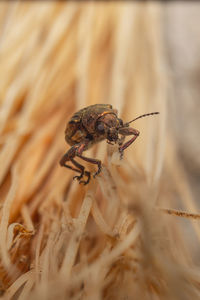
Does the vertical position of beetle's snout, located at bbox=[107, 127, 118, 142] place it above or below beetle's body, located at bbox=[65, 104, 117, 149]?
below

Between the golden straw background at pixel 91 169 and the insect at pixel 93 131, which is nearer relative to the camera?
the golden straw background at pixel 91 169

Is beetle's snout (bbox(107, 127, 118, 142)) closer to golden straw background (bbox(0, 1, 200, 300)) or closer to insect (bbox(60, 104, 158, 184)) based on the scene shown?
insect (bbox(60, 104, 158, 184))

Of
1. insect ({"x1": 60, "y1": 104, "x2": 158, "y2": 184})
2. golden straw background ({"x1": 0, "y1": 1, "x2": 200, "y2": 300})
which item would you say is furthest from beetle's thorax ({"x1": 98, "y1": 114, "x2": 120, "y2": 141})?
golden straw background ({"x1": 0, "y1": 1, "x2": 200, "y2": 300})

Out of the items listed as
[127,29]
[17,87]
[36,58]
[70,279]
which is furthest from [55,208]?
[127,29]

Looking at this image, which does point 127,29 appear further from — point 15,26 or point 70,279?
point 70,279

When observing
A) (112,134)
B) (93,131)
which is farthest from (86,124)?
(112,134)

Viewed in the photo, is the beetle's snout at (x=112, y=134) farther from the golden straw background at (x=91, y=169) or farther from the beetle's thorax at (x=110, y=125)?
the golden straw background at (x=91, y=169)

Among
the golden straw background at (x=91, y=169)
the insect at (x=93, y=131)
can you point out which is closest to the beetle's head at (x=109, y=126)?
the insect at (x=93, y=131)
